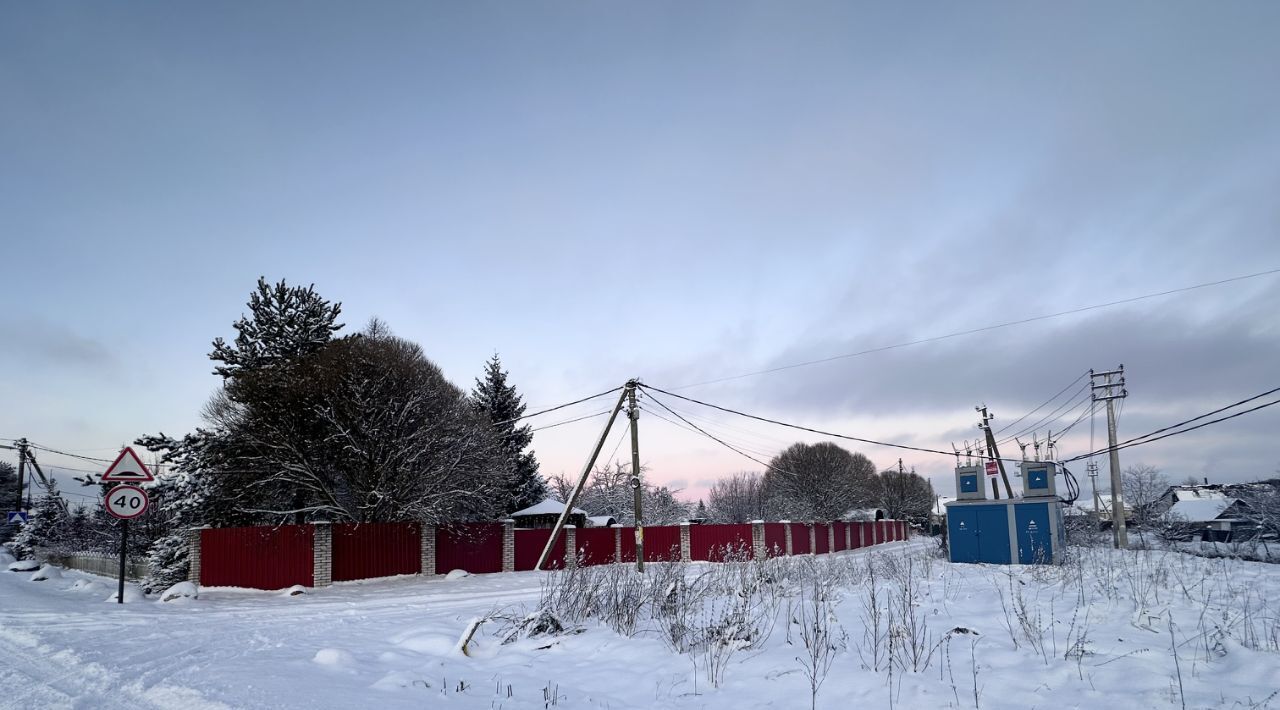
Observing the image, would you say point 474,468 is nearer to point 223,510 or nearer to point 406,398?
point 406,398

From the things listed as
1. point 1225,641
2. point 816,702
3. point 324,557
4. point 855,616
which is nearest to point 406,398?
point 324,557

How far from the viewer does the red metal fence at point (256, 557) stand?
17.9 metres

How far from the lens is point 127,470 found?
13172 mm

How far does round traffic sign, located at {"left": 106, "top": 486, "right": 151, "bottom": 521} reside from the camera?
488 inches

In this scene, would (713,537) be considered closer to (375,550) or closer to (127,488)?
(375,550)

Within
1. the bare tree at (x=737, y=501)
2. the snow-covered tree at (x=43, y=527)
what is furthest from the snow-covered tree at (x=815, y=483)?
the snow-covered tree at (x=43, y=527)

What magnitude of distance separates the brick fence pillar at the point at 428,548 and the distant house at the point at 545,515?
1445 centimetres

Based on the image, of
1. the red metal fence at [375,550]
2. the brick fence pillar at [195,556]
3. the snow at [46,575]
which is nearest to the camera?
the brick fence pillar at [195,556]

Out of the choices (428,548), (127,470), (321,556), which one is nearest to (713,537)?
(428,548)

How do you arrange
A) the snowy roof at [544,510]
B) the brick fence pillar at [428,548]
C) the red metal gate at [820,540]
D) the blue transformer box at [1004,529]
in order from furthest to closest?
the red metal gate at [820,540] < the snowy roof at [544,510] < the blue transformer box at [1004,529] < the brick fence pillar at [428,548]

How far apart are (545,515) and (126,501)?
27.0 meters

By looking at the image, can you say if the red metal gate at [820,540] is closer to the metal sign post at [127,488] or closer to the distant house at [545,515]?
the distant house at [545,515]

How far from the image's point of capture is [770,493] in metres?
70.7

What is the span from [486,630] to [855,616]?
453cm
